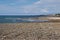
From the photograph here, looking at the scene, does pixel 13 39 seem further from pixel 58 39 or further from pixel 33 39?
pixel 58 39

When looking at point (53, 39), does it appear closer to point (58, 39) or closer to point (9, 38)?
point (58, 39)

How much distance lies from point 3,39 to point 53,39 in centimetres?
330

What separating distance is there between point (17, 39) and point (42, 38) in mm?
1714

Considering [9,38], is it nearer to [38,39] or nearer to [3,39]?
[3,39]

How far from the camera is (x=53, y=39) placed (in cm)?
1063

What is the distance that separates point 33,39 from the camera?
1050 centimetres

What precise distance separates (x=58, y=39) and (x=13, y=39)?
2.99m

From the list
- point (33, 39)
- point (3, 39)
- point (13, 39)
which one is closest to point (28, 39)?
point (33, 39)

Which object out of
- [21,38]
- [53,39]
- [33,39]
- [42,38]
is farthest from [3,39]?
[53,39]

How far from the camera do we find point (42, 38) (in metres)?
11.0

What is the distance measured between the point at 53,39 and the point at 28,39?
166cm

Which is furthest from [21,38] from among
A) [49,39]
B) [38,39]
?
[49,39]

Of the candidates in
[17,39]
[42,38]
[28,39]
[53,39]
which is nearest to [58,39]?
[53,39]

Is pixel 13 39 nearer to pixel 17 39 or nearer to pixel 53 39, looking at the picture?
pixel 17 39
